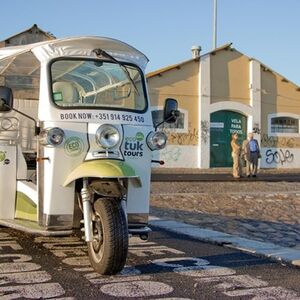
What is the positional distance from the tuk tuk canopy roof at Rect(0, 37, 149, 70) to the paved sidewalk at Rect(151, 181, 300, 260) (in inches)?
163

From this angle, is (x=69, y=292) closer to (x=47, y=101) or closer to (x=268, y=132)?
(x=47, y=101)

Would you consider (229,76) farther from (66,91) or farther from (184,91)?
(66,91)

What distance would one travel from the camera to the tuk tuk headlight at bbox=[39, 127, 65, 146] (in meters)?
6.55

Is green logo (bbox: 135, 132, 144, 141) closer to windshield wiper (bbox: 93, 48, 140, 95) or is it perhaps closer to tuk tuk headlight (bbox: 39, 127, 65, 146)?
windshield wiper (bbox: 93, 48, 140, 95)

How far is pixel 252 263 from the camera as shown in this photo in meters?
7.23

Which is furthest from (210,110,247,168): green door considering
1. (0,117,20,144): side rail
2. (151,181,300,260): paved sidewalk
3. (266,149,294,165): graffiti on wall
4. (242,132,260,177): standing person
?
(0,117,20,144): side rail

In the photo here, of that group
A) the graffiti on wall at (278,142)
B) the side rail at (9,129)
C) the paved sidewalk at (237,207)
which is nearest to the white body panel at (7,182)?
the side rail at (9,129)

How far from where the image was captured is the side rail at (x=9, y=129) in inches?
342

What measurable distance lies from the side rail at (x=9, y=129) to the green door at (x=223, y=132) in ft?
71.8

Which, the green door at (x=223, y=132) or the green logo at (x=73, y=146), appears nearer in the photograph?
the green logo at (x=73, y=146)

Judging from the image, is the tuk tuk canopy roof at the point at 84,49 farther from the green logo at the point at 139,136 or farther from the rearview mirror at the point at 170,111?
the green logo at the point at 139,136

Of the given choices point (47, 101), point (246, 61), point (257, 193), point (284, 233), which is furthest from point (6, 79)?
point (246, 61)

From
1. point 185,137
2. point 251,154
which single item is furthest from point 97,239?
point 185,137

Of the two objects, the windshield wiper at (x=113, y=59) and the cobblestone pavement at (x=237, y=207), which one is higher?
the windshield wiper at (x=113, y=59)
